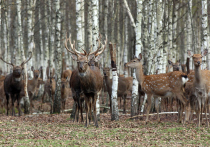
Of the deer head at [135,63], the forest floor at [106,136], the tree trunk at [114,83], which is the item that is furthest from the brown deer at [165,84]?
the forest floor at [106,136]

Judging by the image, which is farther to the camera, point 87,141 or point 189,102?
point 189,102

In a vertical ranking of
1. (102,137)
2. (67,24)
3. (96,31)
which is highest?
(67,24)

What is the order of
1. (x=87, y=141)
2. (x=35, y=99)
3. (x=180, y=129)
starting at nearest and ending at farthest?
(x=87, y=141) → (x=180, y=129) → (x=35, y=99)

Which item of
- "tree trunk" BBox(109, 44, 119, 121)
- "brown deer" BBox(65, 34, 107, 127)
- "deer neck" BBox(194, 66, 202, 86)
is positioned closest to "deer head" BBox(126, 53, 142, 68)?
"tree trunk" BBox(109, 44, 119, 121)

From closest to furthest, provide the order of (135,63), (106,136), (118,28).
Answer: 1. (106,136)
2. (135,63)
3. (118,28)

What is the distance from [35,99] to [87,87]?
38.9ft

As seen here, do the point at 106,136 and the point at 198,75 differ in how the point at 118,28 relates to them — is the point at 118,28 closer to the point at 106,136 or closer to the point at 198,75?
the point at 198,75

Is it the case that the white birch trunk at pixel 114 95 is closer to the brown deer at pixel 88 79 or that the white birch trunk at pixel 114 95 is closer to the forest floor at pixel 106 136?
the brown deer at pixel 88 79

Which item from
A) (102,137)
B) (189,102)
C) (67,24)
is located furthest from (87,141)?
(67,24)

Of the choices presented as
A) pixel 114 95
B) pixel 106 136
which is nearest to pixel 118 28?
pixel 114 95

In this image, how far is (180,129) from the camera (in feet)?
31.0

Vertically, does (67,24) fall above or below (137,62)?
above

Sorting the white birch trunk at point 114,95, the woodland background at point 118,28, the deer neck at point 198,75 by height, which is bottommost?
the white birch trunk at point 114,95

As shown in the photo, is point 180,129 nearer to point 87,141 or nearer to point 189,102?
point 189,102
